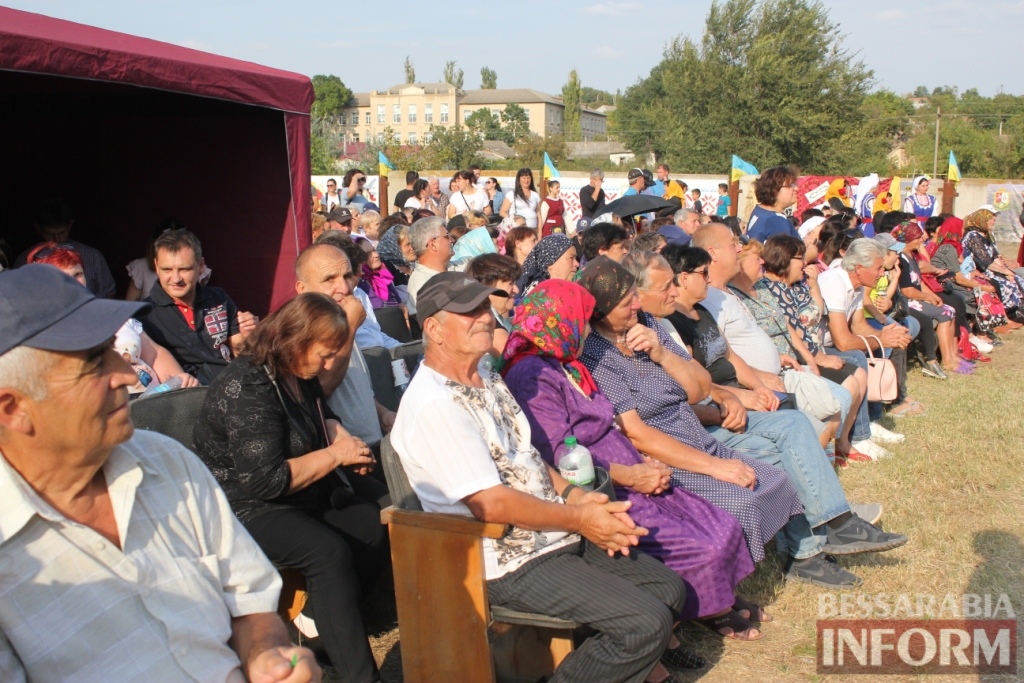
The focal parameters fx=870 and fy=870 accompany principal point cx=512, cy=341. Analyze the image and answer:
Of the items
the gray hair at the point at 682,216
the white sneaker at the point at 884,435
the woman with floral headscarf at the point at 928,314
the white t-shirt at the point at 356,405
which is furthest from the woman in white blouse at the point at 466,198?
the white t-shirt at the point at 356,405

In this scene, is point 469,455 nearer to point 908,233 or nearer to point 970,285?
point 908,233

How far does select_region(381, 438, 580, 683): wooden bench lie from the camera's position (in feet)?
9.13

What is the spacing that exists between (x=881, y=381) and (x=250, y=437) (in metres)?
5.08

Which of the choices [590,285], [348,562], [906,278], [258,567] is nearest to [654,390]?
[590,285]

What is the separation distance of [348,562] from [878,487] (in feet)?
12.3

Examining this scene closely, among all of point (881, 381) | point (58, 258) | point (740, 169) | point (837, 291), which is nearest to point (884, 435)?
point (881, 381)

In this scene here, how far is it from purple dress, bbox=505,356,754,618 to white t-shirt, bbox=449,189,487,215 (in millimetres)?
9734

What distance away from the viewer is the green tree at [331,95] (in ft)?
321

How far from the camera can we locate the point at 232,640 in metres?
1.99

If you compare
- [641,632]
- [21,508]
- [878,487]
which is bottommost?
[878,487]

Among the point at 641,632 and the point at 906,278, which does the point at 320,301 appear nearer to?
the point at 641,632

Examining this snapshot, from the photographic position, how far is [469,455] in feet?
8.98

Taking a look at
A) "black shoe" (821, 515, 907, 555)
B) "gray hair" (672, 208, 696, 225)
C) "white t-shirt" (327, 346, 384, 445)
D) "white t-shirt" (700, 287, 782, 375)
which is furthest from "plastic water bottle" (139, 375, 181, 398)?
"gray hair" (672, 208, 696, 225)

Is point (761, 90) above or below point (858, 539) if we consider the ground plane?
above
